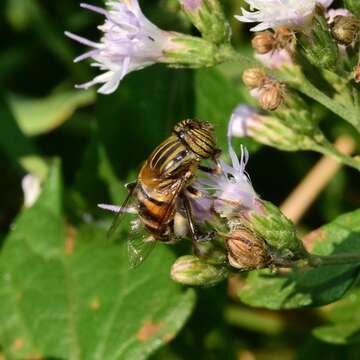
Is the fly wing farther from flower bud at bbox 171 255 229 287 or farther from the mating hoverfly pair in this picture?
flower bud at bbox 171 255 229 287

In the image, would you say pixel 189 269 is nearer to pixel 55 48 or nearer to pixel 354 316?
pixel 354 316

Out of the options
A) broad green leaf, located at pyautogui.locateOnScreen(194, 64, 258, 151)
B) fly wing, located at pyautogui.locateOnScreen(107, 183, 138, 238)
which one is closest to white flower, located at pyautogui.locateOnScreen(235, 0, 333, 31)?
fly wing, located at pyautogui.locateOnScreen(107, 183, 138, 238)

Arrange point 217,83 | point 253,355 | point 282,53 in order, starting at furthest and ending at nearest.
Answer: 1. point 253,355
2. point 217,83
3. point 282,53

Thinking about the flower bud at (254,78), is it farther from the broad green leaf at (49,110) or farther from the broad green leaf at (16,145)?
the broad green leaf at (49,110)

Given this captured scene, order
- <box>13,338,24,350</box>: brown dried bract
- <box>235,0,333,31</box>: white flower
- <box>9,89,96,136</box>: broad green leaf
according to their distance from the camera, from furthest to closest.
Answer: <box>9,89,96,136</box>: broad green leaf, <box>13,338,24,350</box>: brown dried bract, <box>235,0,333,31</box>: white flower

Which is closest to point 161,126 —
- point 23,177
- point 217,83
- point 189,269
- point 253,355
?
point 217,83

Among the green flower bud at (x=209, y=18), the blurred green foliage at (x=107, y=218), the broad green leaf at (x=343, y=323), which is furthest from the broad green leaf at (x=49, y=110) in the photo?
the green flower bud at (x=209, y=18)
